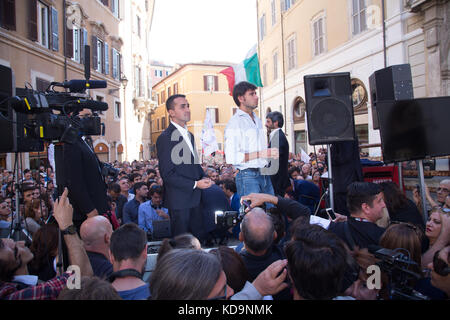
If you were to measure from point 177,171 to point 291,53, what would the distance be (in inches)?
691

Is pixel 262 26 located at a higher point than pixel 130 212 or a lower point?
higher

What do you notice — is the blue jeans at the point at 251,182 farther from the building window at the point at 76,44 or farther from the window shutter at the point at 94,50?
the window shutter at the point at 94,50

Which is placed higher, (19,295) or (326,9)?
(326,9)

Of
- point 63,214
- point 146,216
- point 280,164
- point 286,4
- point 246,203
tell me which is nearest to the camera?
point 63,214

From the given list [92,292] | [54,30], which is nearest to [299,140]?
[54,30]

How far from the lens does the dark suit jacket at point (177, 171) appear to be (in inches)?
135

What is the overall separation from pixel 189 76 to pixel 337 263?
127 ft

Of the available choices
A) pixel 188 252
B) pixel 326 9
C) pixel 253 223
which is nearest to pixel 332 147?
pixel 253 223

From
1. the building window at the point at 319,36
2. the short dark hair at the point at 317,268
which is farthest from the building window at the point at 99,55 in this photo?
the short dark hair at the point at 317,268

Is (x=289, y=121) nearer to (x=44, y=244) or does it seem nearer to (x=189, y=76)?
(x=44, y=244)

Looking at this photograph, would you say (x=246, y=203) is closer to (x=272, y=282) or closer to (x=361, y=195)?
(x=361, y=195)

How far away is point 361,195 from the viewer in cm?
279
